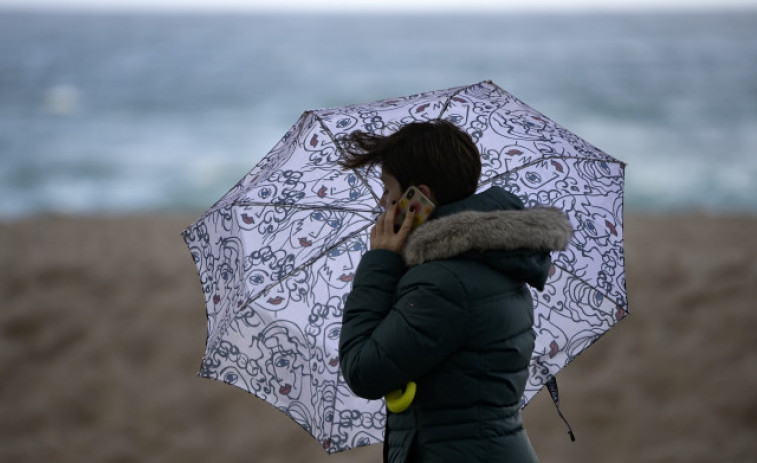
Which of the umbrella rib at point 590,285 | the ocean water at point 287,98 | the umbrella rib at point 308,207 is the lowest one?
the ocean water at point 287,98

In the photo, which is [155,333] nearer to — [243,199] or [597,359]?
[597,359]

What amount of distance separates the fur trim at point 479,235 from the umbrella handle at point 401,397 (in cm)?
23

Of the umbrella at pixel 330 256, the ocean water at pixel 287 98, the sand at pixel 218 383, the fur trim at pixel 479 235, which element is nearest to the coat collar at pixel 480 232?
the fur trim at pixel 479 235

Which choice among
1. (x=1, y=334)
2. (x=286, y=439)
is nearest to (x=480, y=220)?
(x=286, y=439)

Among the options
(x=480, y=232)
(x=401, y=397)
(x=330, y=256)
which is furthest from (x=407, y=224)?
(x=330, y=256)

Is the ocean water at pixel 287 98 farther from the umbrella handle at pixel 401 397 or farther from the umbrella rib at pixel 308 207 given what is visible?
the umbrella handle at pixel 401 397

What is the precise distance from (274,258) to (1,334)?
5.13 metres

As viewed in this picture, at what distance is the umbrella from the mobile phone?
1.71 ft

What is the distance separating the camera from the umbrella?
2186 millimetres

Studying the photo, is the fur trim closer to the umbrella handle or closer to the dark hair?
the dark hair

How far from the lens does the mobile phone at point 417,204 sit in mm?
1646

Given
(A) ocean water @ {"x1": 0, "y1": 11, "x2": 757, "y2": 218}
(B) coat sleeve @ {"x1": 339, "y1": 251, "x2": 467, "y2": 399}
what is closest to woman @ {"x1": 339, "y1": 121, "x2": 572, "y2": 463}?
(B) coat sleeve @ {"x1": 339, "y1": 251, "x2": 467, "y2": 399}

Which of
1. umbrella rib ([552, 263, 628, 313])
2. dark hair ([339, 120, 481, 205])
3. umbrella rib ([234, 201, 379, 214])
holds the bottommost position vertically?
umbrella rib ([552, 263, 628, 313])

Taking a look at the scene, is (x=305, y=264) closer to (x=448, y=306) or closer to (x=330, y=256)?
(x=330, y=256)
